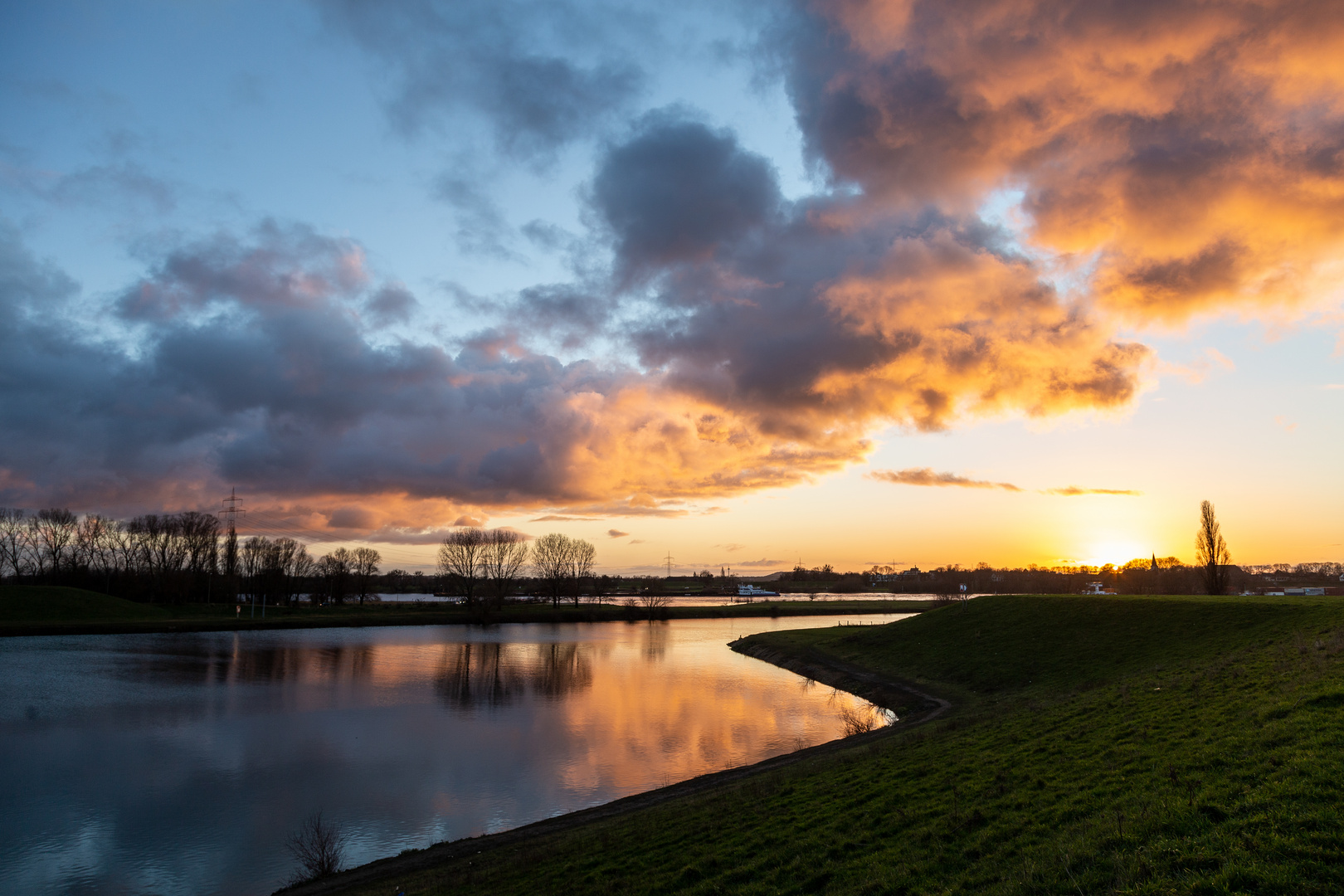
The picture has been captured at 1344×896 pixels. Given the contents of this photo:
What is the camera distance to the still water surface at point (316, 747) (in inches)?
821

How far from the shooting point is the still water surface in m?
20.9

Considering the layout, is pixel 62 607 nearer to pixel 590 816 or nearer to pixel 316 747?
pixel 316 747

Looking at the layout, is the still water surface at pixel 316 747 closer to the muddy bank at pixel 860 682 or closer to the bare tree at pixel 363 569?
the muddy bank at pixel 860 682

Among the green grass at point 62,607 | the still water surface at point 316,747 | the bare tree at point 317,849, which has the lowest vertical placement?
the still water surface at point 316,747

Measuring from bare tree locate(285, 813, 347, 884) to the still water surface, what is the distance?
0.51 m

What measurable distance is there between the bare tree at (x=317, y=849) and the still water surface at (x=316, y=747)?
0.51 meters

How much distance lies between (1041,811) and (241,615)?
129787 mm

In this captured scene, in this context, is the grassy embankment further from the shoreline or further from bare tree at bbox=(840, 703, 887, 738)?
bare tree at bbox=(840, 703, 887, 738)

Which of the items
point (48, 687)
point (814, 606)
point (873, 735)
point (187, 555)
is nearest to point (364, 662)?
point (48, 687)

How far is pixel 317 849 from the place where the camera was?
62.6 ft

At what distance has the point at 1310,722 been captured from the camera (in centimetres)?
1291

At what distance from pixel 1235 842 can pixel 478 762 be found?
2709 cm

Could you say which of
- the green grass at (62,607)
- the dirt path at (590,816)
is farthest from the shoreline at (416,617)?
the dirt path at (590,816)

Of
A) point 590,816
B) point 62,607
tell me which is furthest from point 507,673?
point 62,607
